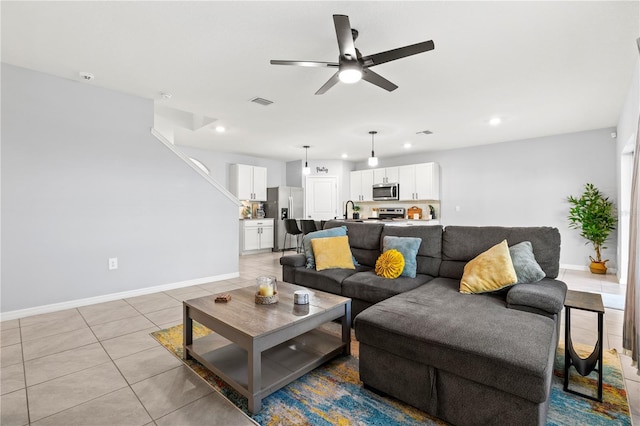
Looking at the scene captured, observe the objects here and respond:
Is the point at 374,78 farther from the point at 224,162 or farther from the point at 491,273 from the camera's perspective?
the point at 224,162

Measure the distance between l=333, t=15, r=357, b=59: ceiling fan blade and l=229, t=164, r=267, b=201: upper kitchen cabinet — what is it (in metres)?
5.67

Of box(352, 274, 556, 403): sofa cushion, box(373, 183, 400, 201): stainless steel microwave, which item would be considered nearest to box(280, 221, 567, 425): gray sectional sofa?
box(352, 274, 556, 403): sofa cushion

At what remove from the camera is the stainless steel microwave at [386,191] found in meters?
7.58

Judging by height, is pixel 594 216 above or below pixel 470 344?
A: above

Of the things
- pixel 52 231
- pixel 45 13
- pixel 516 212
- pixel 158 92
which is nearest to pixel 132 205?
pixel 52 231

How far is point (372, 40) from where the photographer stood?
255cm

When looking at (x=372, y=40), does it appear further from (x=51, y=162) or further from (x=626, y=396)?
(x=51, y=162)

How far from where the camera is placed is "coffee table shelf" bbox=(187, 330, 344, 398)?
1.83 m

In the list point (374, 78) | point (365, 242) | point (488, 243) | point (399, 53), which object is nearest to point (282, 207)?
point (365, 242)

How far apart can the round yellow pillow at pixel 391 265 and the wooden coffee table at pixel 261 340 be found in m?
0.76

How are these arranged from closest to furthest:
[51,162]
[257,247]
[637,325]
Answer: [637,325] < [51,162] < [257,247]

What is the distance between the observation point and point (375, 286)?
2.69 m

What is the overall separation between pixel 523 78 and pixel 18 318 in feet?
18.9

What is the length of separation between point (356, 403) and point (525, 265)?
5.20ft
